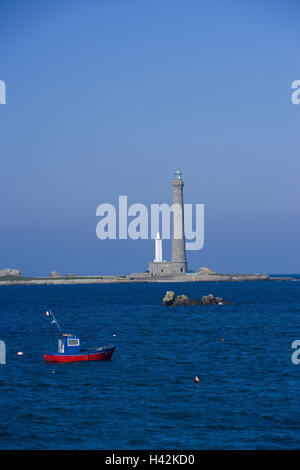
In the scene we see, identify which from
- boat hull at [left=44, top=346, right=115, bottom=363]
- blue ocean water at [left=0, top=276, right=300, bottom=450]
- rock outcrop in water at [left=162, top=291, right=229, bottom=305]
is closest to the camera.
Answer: blue ocean water at [left=0, top=276, right=300, bottom=450]

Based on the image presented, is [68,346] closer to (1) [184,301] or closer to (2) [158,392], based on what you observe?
(2) [158,392]

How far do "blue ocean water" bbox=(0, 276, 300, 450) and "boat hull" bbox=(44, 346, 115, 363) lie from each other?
2.14 ft

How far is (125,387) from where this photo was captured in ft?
145

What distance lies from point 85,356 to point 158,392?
44.2ft

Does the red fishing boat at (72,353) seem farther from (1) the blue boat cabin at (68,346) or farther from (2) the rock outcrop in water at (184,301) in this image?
(2) the rock outcrop in water at (184,301)

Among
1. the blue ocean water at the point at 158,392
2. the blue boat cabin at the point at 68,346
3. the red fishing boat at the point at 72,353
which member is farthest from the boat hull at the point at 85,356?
the blue ocean water at the point at 158,392

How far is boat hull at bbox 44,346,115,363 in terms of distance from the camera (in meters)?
53.7

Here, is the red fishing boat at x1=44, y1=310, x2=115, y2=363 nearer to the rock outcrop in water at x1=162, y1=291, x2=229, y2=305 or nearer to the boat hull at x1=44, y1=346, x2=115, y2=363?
the boat hull at x1=44, y1=346, x2=115, y2=363

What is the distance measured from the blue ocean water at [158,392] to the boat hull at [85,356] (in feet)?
2.14

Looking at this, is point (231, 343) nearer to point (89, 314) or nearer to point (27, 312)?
point (89, 314)

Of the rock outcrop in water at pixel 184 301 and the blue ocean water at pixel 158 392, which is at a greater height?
the rock outcrop in water at pixel 184 301

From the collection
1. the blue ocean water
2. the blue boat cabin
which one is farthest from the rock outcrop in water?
the blue boat cabin

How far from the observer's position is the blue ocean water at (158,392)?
3228 cm
